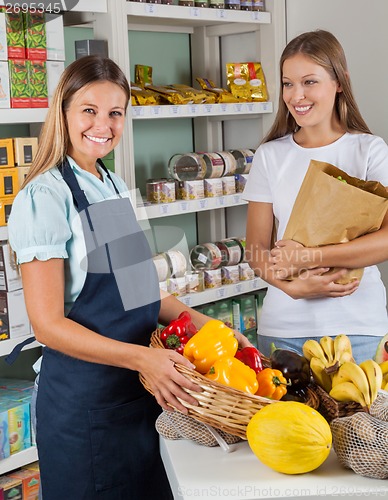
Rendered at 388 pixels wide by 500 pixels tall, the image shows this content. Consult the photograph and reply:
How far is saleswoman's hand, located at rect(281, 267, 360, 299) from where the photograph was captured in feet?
6.82

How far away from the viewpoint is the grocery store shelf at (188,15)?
3.05m

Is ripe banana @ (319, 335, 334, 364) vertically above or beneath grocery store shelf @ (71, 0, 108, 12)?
beneath

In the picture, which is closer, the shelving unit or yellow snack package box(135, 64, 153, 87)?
the shelving unit

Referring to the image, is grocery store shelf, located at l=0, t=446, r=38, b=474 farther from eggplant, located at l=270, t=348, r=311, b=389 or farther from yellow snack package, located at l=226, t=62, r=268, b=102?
yellow snack package, located at l=226, t=62, r=268, b=102

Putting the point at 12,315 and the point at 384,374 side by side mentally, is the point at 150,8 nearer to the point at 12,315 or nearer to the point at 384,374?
the point at 12,315

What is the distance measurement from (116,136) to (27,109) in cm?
82

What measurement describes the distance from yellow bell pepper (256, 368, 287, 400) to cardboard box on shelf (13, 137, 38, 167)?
4.65 ft

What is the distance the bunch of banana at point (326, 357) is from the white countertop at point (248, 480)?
0.54 ft

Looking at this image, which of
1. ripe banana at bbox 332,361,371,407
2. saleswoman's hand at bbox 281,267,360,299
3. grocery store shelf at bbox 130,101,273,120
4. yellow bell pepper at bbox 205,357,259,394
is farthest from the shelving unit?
ripe banana at bbox 332,361,371,407

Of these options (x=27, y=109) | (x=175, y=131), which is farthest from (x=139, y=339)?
(x=175, y=131)

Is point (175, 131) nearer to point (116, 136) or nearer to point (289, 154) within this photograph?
point (289, 154)

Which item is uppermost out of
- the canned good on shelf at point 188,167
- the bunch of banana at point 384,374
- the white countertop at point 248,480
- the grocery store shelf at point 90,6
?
the grocery store shelf at point 90,6

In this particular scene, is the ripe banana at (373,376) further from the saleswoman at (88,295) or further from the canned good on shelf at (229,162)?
the canned good on shelf at (229,162)

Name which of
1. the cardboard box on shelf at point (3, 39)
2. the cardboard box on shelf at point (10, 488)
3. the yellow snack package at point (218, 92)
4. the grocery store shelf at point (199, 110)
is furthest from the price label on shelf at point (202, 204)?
the cardboard box on shelf at point (10, 488)
